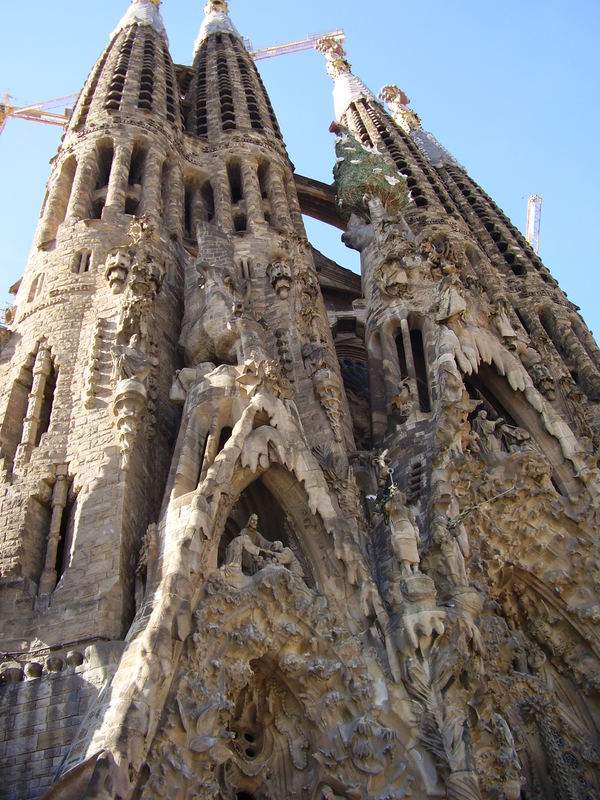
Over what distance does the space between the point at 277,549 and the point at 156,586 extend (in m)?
1.89

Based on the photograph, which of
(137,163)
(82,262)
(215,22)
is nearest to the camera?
(82,262)

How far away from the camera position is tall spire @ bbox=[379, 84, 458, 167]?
34.9 metres

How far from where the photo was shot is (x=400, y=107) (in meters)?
39.9

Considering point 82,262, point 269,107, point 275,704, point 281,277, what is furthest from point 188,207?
point 275,704

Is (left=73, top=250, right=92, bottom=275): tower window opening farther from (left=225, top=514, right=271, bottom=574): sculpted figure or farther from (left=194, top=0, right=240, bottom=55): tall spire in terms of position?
(left=194, top=0, right=240, bottom=55): tall spire

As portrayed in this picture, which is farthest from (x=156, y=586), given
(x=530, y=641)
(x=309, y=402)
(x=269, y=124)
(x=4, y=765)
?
(x=269, y=124)

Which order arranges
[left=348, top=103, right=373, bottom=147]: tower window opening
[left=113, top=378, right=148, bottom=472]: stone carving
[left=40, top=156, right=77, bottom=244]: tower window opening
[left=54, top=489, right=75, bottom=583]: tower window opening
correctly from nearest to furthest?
[left=54, top=489, right=75, bottom=583]: tower window opening < [left=113, top=378, right=148, bottom=472]: stone carving < [left=40, top=156, right=77, bottom=244]: tower window opening < [left=348, top=103, right=373, bottom=147]: tower window opening

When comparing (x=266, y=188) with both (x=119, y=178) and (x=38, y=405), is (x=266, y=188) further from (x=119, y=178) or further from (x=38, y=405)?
(x=38, y=405)

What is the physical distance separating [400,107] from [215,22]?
33.0 ft

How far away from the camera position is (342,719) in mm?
9992

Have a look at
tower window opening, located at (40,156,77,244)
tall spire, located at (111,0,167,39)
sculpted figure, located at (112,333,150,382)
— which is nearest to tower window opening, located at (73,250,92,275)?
tower window opening, located at (40,156,77,244)

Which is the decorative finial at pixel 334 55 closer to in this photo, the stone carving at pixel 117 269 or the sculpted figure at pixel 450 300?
the sculpted figure at pixel 450 300

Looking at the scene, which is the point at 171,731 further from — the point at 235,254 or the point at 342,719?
the point at 235,254

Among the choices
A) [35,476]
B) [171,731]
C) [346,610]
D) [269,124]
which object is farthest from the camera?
[269,124]
